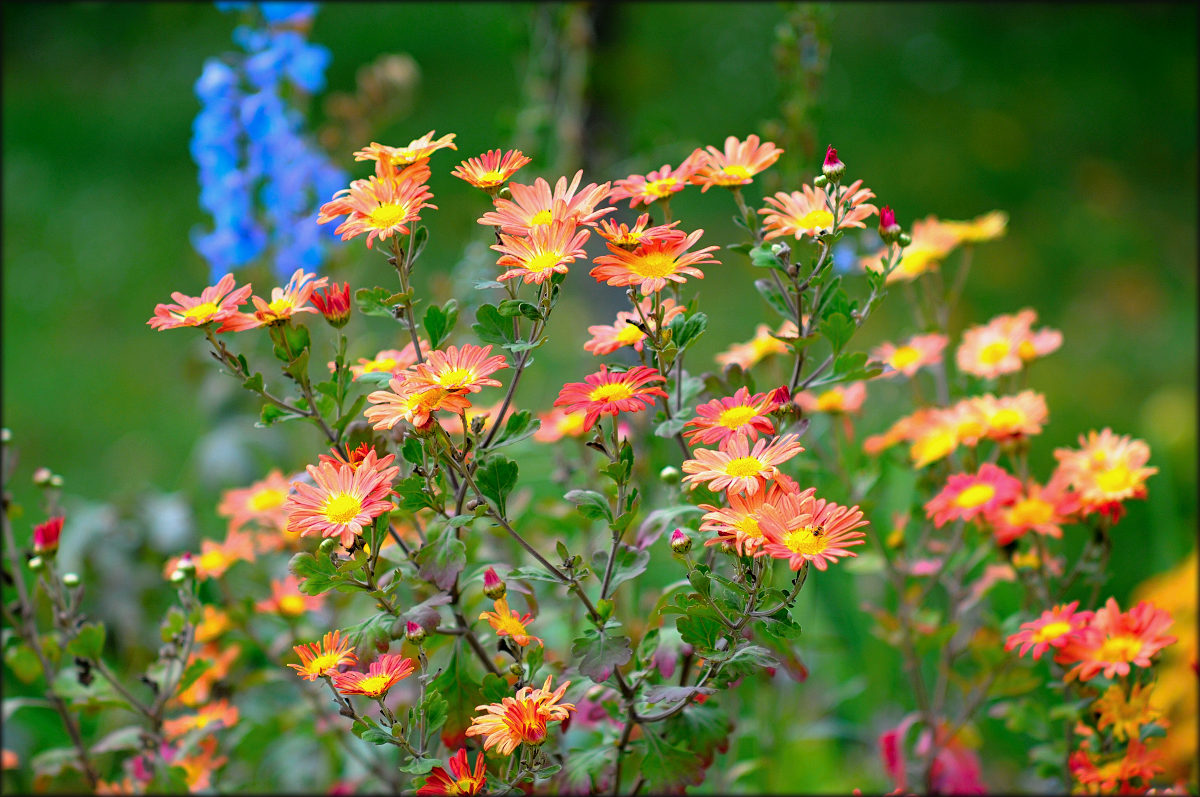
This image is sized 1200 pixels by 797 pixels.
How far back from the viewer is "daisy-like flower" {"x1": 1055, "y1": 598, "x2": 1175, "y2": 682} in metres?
0.95

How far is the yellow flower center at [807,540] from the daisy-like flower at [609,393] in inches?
5.5

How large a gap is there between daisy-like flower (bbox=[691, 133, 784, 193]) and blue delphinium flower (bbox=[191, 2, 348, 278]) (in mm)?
829

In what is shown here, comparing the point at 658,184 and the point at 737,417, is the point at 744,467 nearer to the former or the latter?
the point at 737,417

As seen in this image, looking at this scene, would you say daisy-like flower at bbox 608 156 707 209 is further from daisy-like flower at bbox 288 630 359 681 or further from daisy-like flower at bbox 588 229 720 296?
daisy-like flower at bbox 288 630 359 681

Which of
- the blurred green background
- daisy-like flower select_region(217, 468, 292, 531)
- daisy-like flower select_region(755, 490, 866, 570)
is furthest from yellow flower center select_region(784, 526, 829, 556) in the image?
daisy-like flower select_region(217, 468, 292, 531)

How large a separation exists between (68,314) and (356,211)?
3.32m

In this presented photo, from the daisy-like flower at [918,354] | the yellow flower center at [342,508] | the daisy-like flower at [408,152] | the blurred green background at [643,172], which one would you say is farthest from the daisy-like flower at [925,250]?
the yellow flower center at [342,508]

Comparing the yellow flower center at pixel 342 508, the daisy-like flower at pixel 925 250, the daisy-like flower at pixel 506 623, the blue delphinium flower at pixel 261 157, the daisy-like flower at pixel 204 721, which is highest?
the blue delphinium flower at pixel 261 157

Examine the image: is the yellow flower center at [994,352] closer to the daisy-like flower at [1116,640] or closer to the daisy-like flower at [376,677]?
the daisy-like flower at [1116,640]

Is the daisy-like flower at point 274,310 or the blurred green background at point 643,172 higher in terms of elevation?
the blurred green background at point 643,172

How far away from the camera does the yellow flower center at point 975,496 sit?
103 cm

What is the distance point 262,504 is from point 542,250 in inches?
22.6

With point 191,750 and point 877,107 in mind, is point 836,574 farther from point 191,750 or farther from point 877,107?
point 877,107

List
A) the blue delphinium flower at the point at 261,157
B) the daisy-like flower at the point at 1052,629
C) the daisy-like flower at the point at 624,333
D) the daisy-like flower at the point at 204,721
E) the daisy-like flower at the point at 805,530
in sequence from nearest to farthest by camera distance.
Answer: the daisy-like flower at the point at 805,530
the daisy-like flower at the point at 624,333
the daisy-like flower at the point at 1052,629
the daisy-like flower at the point at 204,721
the blue delphinium flower at the point at 261,157
